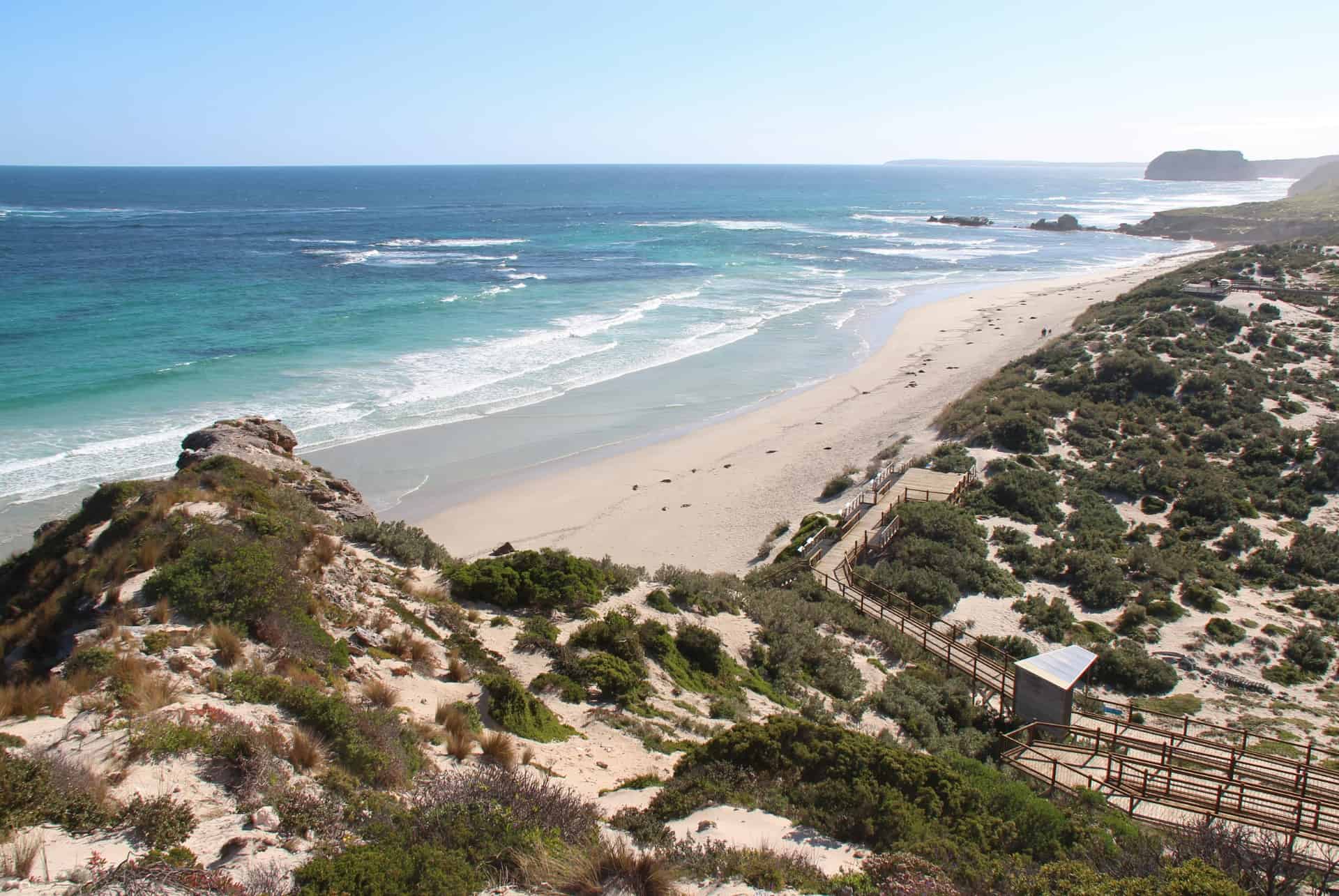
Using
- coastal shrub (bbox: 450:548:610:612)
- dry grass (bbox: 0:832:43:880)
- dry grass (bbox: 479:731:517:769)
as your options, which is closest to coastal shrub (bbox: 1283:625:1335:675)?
coastal shrub (bbox: 450:548:610:612)

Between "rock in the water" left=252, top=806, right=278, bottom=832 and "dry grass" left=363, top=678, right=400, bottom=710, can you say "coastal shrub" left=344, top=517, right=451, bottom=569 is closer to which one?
"dry grass" left=363, top=678, right=400, bottom=710

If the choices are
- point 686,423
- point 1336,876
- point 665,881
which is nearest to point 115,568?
point 665,881

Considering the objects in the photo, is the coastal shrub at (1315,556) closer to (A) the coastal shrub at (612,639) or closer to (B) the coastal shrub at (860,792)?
(B) the coastal shrub at (860,792)

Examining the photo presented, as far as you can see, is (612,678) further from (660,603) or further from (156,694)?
(156,694)

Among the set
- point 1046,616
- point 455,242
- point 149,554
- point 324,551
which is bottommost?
point 1046,616

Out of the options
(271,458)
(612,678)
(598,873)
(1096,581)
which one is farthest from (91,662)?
(1096,581)

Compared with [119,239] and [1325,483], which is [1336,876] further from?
[119,239]

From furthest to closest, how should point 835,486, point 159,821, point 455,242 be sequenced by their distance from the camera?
point 455,242 → point 835,486 → point 159,821

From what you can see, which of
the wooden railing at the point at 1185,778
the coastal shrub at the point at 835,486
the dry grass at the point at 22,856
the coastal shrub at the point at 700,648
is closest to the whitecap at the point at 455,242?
the coastal shrub at the point at 835,486
